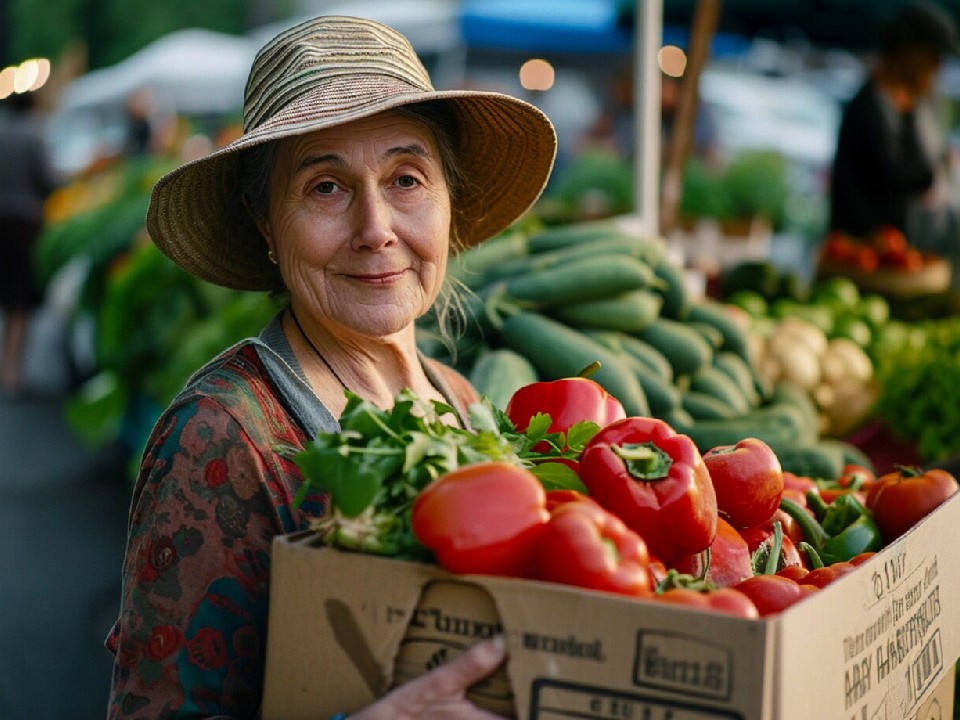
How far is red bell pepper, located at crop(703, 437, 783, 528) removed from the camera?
177cm

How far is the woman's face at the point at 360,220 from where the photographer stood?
1.93m

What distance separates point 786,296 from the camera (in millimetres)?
5883

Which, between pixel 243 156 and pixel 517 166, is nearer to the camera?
pixel 243 156

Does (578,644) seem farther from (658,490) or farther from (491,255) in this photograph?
(491,255)

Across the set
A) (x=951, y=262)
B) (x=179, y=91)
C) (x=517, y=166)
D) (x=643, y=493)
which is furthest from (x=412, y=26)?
(x=643, y=493)

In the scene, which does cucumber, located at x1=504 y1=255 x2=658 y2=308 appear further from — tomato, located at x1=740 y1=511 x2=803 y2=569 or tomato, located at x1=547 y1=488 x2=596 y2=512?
tomato, located at x1=547 y1=488 x2=596 y2=512

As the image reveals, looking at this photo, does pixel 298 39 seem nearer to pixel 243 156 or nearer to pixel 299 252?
pixel 243 156

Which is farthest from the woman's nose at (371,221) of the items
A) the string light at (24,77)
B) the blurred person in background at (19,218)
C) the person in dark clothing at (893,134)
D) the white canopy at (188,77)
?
the white canopy at (188,77)

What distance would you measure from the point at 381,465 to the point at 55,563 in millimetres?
4940

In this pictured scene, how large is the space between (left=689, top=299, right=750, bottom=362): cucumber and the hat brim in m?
2.02

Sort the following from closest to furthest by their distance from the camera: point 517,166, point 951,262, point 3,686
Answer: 1. point 517,166
2. point 3,686
3. point 951,262

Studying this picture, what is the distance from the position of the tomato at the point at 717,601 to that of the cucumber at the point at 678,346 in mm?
2843

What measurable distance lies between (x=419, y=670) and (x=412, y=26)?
13.4 metres

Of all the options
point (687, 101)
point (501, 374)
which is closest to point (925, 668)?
point (501, 374)
